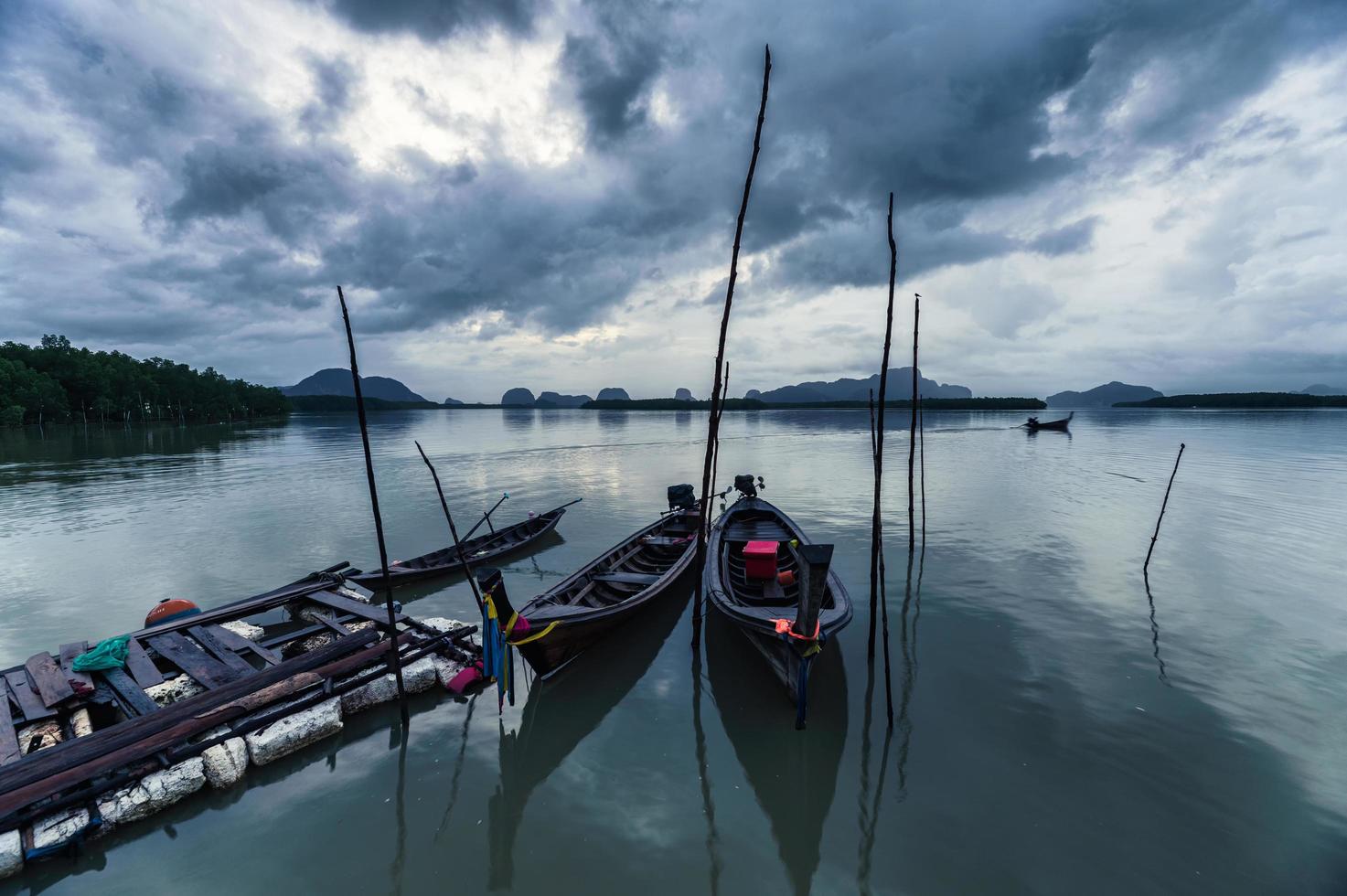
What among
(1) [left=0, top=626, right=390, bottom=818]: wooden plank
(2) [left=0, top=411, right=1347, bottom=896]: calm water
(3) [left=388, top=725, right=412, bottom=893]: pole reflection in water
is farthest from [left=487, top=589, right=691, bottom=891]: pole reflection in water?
(1) [left=0, top=626, right=390, bottom=818]: wooden plank

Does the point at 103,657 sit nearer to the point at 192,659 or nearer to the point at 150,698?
the point at 192,659

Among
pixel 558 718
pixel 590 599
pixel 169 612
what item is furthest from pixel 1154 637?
pixel 169 612

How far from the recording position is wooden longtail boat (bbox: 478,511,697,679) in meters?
9.31

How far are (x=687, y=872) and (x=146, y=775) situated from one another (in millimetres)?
7742

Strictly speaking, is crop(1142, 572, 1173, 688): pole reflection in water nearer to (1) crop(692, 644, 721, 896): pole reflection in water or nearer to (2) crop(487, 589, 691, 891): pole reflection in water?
(1) crop(692, 644, 721, 896): pole reflection in water

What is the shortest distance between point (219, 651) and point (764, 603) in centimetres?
1183

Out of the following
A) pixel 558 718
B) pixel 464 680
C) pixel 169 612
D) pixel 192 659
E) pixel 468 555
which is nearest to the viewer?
pixel 558 718

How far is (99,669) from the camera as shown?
29.9ft

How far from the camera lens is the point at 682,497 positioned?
22797 millimetres

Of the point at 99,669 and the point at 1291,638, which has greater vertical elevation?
the point at 99,669

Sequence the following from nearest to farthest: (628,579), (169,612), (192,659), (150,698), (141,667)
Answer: (150,698)
(141,667)
(192,659)
(169,612)
(628,579)

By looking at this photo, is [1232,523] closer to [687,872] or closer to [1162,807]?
[1162,807]

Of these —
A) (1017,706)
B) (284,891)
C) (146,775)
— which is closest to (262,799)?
(146,775)

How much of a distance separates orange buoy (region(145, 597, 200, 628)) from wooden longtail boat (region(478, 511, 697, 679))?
28.2ft
